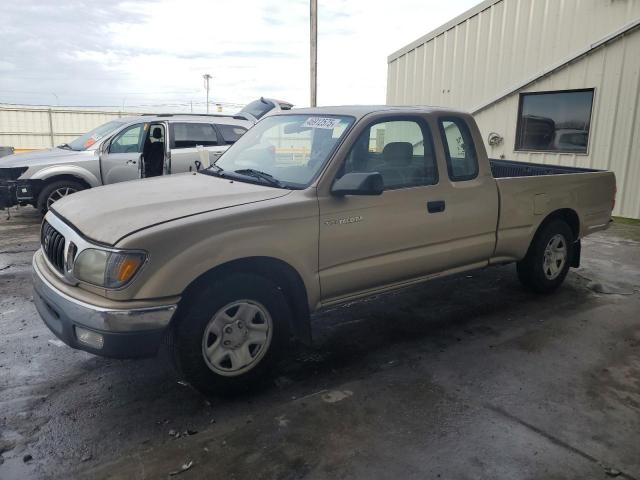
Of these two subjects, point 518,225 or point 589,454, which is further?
point 518,225

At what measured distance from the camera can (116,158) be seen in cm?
877

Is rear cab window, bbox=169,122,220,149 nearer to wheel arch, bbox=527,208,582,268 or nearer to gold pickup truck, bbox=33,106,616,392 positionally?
gold pickup truck, bbox=33,106,616,392

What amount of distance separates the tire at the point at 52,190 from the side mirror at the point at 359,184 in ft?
21.9

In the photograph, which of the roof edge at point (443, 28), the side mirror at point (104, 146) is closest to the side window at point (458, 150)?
the side mirror at point (104, 146)

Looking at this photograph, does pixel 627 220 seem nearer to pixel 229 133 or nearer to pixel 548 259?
pixel 548 259

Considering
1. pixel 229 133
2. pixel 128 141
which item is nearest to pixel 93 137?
Answer: pixel 128 141

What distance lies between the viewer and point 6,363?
3781 mm

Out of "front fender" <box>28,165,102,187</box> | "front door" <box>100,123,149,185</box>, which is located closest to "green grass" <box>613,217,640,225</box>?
"front door" <box>100,123,149,185</box>

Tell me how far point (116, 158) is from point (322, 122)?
19.5 ft

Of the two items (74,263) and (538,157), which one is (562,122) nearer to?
(538,157)

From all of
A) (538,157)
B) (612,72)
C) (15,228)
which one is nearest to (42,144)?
(15,228)

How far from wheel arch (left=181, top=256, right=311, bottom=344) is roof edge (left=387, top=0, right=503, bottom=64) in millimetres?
9699

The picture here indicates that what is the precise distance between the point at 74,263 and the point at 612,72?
9.70 m

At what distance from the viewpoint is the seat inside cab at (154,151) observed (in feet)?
28.8
